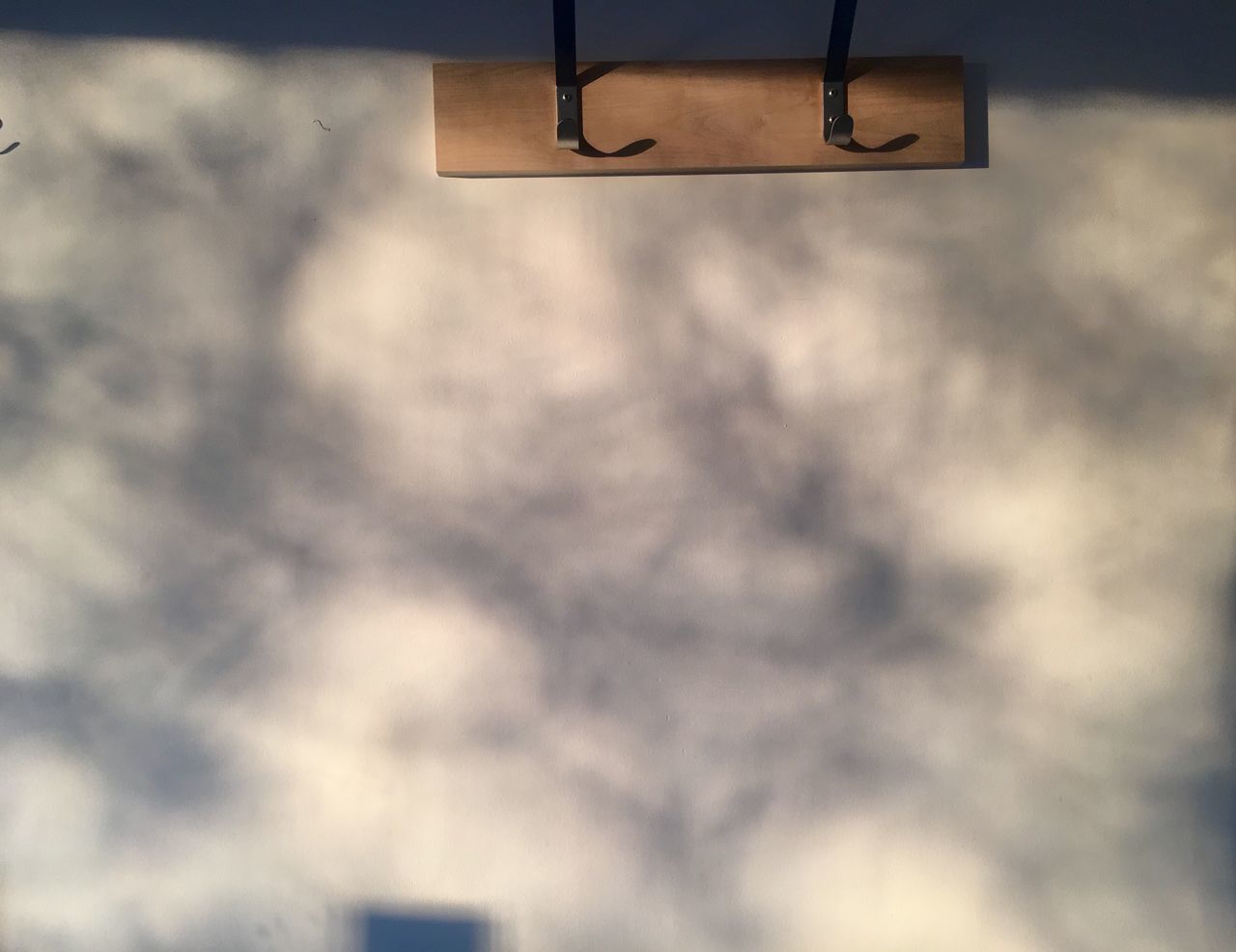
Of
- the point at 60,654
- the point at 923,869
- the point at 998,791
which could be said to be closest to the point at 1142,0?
the point at 998,791

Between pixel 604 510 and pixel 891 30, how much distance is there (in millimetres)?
895

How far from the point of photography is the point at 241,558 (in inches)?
56.2

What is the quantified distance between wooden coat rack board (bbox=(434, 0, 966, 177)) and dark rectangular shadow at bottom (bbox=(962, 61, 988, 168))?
5 cm

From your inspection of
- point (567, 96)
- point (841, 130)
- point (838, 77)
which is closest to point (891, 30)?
point (838, 77)

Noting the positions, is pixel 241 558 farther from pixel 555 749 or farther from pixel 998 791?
pixel 998 791

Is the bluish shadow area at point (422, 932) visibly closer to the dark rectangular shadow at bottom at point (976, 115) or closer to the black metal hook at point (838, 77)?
the black metal hook at point (838, 77)

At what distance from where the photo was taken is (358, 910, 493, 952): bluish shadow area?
4.71 feet

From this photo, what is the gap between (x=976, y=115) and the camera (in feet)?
4.64

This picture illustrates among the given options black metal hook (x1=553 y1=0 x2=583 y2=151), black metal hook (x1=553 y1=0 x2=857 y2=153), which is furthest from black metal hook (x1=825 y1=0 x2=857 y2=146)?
black metal hook (x1=553 y1=0 x2=583 y2=151)

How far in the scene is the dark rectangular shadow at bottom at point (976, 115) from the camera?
55.6 inches

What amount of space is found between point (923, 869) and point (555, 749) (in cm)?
63

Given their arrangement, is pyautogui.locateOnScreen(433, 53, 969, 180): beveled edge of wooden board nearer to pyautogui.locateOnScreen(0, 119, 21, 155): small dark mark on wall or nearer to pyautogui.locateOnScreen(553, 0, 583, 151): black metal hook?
pyautogui.locateOnScreen(553, 0, 583, 151): black metal hook

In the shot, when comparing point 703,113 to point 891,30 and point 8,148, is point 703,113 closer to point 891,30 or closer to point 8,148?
point 891,30

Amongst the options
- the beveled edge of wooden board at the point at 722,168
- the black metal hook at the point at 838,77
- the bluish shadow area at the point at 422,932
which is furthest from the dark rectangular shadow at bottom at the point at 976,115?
the bluish shadow area at the point at 422,932
